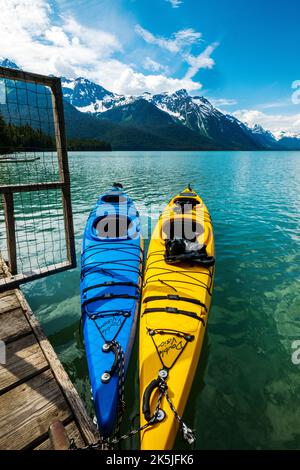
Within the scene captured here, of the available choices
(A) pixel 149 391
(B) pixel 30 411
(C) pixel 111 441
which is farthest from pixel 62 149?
(C) pixel 111 441

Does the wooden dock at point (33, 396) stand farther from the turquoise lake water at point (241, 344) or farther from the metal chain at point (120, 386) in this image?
the turquoise lake water at point (241, 344)

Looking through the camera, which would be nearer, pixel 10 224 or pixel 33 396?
pixel 33 396

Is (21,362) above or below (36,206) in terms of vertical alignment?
below

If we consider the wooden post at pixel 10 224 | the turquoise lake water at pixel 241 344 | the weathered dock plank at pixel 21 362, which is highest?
the wooden post at pixel 10 224

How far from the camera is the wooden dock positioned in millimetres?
3084

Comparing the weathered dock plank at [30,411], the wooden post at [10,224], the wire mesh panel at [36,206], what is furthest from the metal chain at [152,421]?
the wooden post at [10,224]

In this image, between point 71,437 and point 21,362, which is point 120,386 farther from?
point 21,362

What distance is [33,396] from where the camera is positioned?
3.55m

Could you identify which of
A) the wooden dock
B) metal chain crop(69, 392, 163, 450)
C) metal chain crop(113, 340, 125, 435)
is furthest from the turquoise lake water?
the wooden dock

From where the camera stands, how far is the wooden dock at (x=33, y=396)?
3.08 metres

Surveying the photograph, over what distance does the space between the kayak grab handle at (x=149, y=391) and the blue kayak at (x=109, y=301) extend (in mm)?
422

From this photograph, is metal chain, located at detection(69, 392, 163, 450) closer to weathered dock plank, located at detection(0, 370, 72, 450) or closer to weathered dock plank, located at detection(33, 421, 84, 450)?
weathered dock plank, located at detection(33, 421, 84, 450)

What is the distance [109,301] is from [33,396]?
8.28 feet

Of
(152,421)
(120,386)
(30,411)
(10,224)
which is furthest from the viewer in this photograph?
(10,224)
